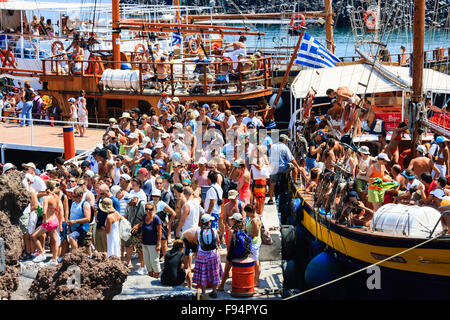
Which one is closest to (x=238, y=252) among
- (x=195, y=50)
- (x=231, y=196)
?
(x=231, y=196)

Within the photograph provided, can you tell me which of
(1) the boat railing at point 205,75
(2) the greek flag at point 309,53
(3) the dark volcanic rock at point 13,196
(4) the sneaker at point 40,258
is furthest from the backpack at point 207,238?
(1) the boat railing at point 205,75

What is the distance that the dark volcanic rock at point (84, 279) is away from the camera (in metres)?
8.56

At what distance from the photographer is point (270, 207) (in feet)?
47.2

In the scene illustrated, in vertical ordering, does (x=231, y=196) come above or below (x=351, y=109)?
below

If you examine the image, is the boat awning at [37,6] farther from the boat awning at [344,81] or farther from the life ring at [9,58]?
the boat awning at [344,81]

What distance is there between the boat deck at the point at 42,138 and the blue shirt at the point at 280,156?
231 inches

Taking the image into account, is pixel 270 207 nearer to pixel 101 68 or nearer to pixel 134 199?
pixel 134 199

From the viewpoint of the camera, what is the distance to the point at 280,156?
560 inches

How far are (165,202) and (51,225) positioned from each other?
202 cm

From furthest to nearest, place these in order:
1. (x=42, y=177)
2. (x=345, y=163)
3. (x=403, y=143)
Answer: (x=403, y=143) < (x=42, y=177) < (x=345, y=163)
